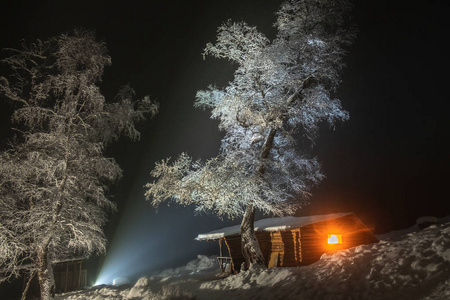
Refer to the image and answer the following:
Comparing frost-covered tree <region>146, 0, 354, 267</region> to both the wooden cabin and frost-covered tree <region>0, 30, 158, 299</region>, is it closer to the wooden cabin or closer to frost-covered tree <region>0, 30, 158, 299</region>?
the wooden cabin

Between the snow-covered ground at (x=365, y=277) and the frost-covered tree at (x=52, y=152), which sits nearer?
the snow-covered ground at (x=365, y=277)

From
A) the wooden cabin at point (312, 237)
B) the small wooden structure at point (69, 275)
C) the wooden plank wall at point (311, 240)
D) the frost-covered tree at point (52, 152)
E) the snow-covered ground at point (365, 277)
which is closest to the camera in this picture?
the snow-covered ground at point (365, 277)

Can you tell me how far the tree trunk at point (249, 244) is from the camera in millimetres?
13859

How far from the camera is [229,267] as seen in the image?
62.2ft

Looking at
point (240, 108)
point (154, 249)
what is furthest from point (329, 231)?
point (154, 249)

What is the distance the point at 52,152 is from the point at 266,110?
416 inches

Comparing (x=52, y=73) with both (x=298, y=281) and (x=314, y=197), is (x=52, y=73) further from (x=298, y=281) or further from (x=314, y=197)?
(x=314, y=197)

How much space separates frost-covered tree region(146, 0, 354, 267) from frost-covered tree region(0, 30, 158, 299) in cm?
396

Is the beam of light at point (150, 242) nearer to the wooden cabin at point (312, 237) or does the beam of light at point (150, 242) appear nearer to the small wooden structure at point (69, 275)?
the small wooden structure at point (69, 275)

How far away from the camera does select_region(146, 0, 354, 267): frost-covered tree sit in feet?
42.9

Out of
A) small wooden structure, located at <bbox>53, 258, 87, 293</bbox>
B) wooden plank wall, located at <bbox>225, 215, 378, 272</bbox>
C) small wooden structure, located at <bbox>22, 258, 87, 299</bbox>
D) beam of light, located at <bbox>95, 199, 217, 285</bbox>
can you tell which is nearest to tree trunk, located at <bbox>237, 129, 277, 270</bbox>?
wooden plank wall, located at <bbox>225, 215, 378, 272</bbox>

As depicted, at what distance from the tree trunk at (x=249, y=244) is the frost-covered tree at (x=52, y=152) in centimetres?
689

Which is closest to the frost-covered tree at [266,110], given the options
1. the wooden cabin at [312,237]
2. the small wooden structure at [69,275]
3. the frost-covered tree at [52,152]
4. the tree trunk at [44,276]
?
the wooden cabin at [312,237]

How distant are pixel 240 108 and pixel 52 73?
9.31 m
